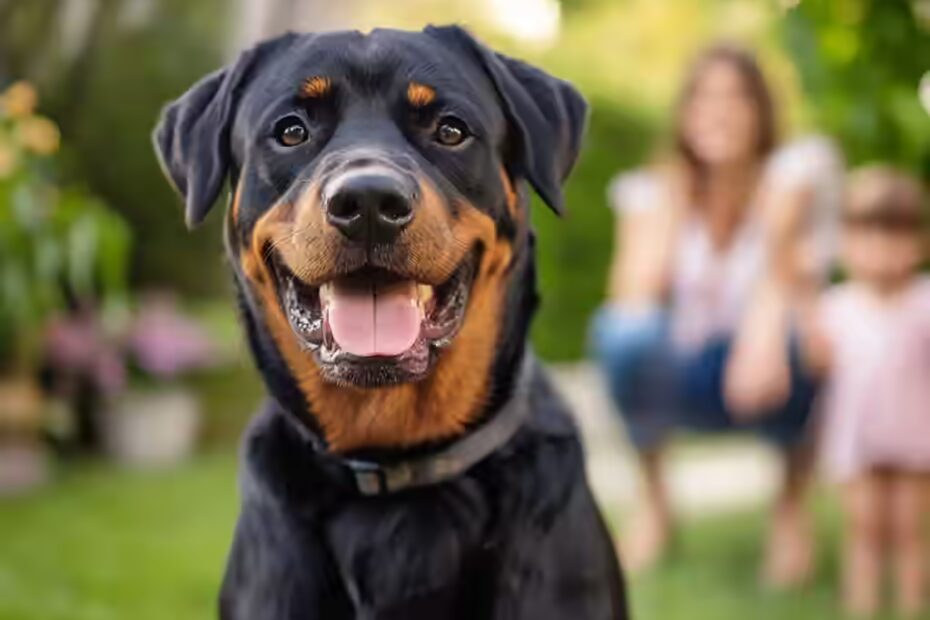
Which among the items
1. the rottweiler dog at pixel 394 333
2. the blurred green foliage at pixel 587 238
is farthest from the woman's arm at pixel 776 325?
the blurred green foliage at pixel 587 238

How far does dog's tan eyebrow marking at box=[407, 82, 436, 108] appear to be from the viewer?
6.07 ft

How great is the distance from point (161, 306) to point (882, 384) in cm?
333

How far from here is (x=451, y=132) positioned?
6.11 feet

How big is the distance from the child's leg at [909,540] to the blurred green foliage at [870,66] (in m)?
0.96

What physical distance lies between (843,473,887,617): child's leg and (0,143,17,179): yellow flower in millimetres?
3075

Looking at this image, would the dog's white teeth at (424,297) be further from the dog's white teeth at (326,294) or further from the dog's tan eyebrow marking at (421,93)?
the dog's tan eyebrow marking at (421,93)

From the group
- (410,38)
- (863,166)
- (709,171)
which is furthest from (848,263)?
(410,38)

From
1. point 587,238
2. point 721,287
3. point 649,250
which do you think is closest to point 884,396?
point 721,287

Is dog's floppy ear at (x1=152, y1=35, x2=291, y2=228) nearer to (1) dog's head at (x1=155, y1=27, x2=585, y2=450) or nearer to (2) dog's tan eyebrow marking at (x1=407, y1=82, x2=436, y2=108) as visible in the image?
(1) dog's head at (x1=155, y1=27, x2=585, y2=450)

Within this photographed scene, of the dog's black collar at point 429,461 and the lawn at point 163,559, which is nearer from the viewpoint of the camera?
the dog's black collar at point 429,461

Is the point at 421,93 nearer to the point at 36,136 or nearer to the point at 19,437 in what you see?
the point at 36,136

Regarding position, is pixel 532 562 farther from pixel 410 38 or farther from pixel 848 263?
pixel 848 263

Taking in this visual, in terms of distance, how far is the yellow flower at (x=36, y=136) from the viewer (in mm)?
4766

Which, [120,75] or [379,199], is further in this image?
Result: [120,75]
